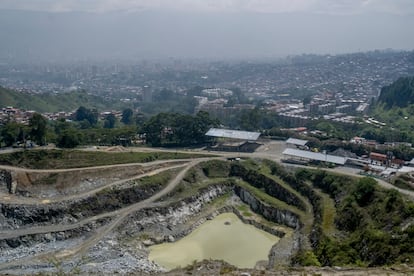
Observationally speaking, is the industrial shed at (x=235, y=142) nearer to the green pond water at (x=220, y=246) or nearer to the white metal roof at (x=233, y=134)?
the white metal roof at (x=233, y=134)

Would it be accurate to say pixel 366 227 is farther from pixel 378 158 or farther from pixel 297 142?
pixel 297 142

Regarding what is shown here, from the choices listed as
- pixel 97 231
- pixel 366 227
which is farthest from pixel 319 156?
pixel 97 231

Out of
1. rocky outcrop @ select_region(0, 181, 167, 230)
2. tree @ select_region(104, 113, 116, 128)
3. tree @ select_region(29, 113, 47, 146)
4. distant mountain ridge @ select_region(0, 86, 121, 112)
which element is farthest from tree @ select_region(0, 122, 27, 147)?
distant mountain ridge @ select_region(0, 86, 121, 112)

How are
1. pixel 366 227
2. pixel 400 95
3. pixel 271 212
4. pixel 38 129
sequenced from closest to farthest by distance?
pixel 366 227 < pixel 271 212 < pixel 38 129 < pixel 400 95

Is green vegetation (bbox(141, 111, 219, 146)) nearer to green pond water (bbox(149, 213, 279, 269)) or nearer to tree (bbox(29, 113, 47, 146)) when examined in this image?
tree (bbox(29, 113, 47, 146))

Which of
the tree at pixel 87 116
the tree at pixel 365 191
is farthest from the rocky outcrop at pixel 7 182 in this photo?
the tree at pixel 87 116

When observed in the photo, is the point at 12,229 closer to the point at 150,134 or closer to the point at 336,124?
the point at 150,134

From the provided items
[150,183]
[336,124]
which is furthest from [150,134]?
[336,124]
